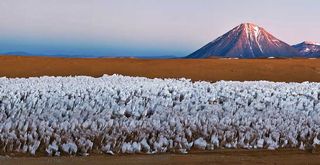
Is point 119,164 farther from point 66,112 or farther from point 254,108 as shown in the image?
point 254,108

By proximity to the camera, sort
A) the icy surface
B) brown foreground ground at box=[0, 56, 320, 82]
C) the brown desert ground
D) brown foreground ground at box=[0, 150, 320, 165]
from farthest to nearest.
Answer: brown foreground ground at box=[0, 56, 320, 82] → the brown desert ground → the icy surface → brown foreground ground at box=[0, 150, 320, 165]

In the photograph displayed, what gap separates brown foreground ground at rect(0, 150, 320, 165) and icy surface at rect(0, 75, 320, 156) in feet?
1.82

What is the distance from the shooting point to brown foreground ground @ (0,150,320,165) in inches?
333

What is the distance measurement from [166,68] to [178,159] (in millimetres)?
27294

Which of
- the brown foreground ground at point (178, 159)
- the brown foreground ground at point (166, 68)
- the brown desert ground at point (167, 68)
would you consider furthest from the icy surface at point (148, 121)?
the brown foreground ground at point (166, 68)

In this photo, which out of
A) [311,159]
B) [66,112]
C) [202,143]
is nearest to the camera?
[311,159]

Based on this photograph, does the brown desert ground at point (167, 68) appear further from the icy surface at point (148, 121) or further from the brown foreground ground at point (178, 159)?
the brown foreground ground at point (178, 159)

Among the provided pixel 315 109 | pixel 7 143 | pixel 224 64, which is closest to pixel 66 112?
pixel 7 143

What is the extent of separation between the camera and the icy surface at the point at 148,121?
9.83 m

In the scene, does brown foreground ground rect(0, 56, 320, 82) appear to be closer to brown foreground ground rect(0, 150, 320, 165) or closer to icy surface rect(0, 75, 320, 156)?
icy surface rect(0, 75, 320, 156)

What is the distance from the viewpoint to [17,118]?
11680mm

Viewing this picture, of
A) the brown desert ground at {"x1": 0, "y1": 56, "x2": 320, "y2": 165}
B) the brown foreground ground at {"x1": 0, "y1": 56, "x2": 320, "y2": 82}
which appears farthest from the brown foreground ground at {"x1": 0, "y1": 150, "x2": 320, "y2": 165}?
the brown foreground ground at {"x1": 0, "y1": 56, "x2": 320, "y2": 82}

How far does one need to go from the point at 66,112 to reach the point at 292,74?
23705 mm

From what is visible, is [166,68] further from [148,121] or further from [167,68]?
[148,121]
